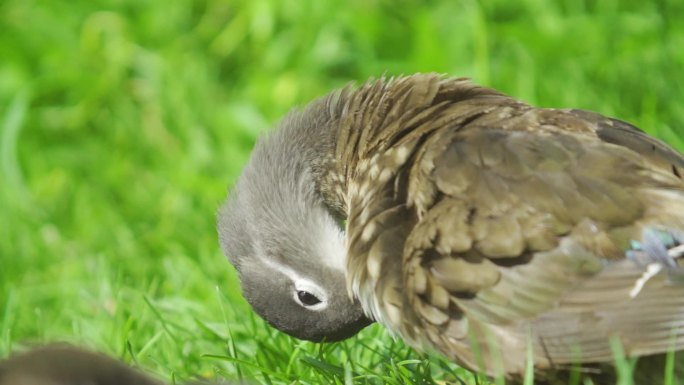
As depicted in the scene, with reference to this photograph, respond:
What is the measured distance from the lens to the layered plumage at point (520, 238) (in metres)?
3.78

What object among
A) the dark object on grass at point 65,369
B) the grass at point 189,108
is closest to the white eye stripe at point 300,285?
the grass at point 189,108

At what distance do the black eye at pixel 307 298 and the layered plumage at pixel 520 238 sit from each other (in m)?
0.33

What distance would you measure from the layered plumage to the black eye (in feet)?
1.08

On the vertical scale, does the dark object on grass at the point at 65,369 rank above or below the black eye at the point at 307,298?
below

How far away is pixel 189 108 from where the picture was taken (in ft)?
27.3

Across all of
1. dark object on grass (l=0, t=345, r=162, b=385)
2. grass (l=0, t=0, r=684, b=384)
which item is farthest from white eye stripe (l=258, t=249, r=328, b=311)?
dark object on grass (l=0, t=345, r=162, b=385)

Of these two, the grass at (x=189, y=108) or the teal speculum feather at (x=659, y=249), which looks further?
the grass at (x=189, y=108)

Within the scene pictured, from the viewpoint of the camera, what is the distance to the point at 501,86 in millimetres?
7062

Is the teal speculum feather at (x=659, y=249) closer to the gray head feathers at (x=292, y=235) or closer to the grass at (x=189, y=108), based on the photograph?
the grass at (x=189, y=108)

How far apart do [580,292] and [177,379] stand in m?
1.49

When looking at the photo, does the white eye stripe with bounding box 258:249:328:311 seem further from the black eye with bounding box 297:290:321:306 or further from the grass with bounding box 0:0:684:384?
the grass with bounding box 0:0:684:384

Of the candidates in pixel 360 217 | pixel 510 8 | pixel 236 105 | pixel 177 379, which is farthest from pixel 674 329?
pixel 236 105

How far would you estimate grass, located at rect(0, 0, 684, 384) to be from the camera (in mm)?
5270

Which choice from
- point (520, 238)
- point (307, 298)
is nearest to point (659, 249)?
point (520, 238)
